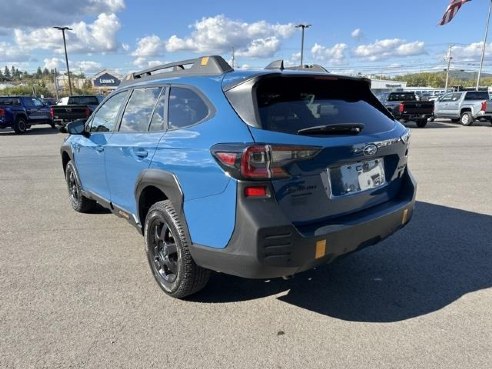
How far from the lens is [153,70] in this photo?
442 centimetres

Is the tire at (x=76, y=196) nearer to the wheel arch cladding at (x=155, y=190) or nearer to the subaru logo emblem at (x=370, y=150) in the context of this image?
the wheel arch cladding at (x=155, y=190)

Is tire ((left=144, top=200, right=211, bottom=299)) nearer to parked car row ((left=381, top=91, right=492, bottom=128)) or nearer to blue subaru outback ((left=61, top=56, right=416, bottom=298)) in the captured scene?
blue subaru outback ((left=61, top=56, right=416, bottom=298))

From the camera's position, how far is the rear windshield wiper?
2.82m

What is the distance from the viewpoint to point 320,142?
9.12ft

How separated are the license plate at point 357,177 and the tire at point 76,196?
3.98m

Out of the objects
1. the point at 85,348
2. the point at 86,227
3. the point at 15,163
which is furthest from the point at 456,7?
the point at 85,348

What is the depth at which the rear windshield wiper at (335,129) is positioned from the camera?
2816mm

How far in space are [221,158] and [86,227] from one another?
3.32m

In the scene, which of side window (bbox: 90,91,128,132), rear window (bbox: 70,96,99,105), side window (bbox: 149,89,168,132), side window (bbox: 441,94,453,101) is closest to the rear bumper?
side window (bbox: 149,89,168,132)

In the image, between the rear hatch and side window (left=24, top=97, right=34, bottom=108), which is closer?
the rear hatch

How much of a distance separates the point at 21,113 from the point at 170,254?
20236mm

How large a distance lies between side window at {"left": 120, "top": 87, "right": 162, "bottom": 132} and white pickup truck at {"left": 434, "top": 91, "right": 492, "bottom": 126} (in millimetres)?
22017

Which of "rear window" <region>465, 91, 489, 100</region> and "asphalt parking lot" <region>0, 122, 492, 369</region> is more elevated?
"rear window" <region>465, 91, 489, 100</region>

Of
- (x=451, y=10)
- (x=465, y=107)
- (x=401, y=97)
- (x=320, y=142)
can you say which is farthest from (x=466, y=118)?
(x=320, y=142)
